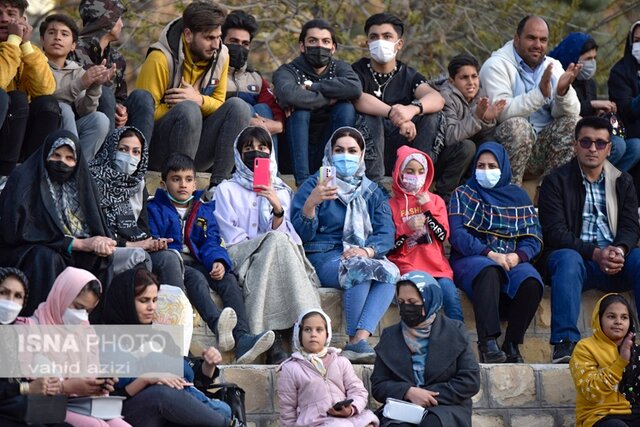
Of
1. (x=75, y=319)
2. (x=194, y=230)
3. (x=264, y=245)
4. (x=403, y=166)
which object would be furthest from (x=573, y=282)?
(x=75, y=319)

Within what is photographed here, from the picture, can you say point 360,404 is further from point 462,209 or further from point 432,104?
point 432,104

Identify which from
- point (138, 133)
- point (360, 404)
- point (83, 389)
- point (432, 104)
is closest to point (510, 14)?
point (432, 104)

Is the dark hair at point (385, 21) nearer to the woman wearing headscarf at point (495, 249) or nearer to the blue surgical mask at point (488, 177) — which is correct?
the woman wearing headscarf at point (495, 249)

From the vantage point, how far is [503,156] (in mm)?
11812

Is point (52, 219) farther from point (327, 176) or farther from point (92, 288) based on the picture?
point (327, 176)

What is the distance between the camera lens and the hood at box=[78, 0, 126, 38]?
12.1 metres

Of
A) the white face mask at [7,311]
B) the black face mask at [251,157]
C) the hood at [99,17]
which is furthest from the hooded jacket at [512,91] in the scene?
the white face mask at [7,311]

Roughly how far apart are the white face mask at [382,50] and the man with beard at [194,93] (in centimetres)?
117

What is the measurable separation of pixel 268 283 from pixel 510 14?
24.3 feet

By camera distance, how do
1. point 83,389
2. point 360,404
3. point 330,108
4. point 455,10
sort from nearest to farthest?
1. point 83,389
2. point 360,404
3. point 330,108
4. point 455,10

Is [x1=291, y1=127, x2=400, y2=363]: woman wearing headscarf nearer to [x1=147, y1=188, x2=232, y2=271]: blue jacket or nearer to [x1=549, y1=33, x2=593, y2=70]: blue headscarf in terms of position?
[x1=147, y1=188, x2=232, y2=271]: blue jacket

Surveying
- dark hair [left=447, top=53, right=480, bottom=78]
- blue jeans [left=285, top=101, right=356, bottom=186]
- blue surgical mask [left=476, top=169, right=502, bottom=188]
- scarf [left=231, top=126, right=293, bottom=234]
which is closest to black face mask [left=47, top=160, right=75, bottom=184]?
scarf [left=231, top=126, right=293, bottom=234]

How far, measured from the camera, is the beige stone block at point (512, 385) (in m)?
10.6

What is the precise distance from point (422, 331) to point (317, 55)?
10.3 ft
